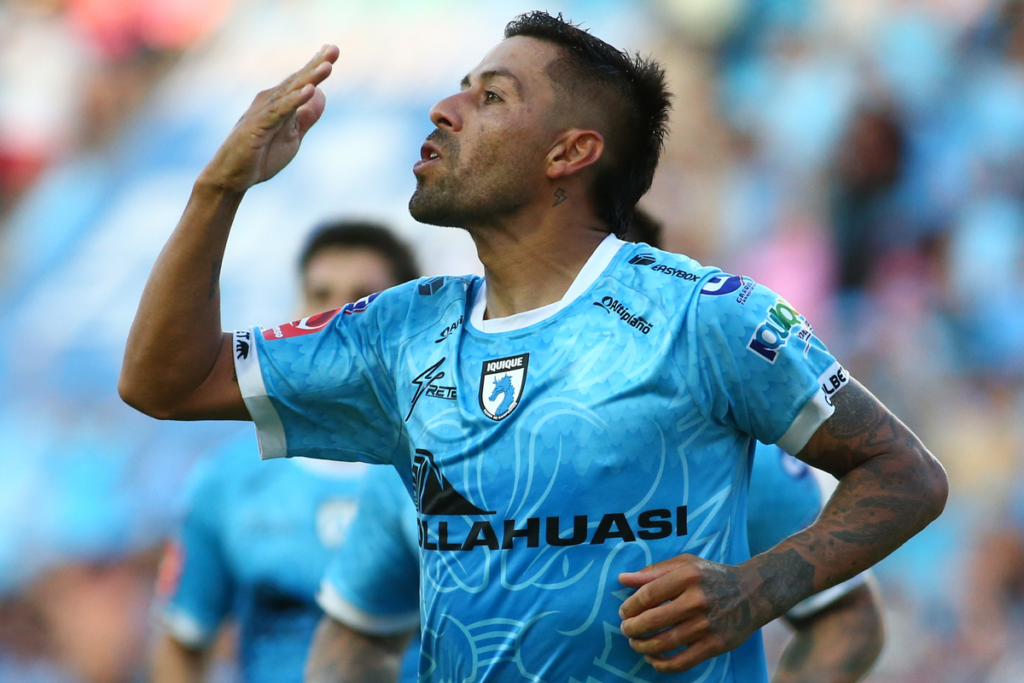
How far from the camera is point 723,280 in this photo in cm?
235

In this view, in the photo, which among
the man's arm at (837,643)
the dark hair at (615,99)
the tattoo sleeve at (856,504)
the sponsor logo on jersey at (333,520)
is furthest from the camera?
the sponsor logo on jersey at (333,520)

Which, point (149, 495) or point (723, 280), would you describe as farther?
point (149, 495)

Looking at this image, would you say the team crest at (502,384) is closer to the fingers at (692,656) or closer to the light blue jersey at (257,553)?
the fingers at (692,656)

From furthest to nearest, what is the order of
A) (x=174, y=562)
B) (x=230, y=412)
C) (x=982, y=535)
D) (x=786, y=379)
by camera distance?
1. (x=982, y=535)
2. (x=174, y=562)
3. (x=230, y=412)
4. (x=786, y=379)

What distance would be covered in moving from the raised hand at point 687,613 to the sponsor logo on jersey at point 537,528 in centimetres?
11

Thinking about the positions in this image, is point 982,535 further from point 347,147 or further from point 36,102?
point 36,102

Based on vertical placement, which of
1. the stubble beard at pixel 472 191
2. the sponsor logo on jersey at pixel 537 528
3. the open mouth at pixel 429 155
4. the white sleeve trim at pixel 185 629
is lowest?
the white sleeve trim at pixel 185 629

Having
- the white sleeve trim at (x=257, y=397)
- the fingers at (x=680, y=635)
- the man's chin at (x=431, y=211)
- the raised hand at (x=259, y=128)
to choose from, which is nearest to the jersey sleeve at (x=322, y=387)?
the white sleeve trim at (x=257, y=397)

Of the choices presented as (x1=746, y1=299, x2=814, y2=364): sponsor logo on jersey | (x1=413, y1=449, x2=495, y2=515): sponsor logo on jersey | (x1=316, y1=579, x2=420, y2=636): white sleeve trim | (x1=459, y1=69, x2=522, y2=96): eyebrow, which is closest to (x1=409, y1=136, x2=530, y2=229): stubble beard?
(x1=459, y1=69, x2=522, y2=96): eyebrow

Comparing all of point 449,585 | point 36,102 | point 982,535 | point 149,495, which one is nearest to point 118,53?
point 36,102

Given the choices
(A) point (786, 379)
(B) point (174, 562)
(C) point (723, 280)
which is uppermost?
(C) point (723, 280)

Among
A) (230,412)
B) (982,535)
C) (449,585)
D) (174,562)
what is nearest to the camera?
(449,585)

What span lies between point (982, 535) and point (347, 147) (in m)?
5.14

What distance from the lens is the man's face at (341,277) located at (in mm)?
4301
